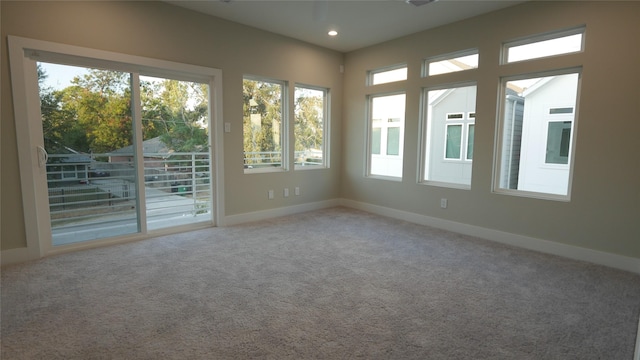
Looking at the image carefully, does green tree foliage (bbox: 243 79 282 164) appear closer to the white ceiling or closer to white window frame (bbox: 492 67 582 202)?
the white ceiling

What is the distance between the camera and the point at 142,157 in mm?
3678

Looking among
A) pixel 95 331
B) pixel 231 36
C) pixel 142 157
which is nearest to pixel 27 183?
pixel 142 157

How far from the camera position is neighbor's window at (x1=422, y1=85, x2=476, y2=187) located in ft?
13.8

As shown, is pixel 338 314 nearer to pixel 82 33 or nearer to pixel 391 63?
pixel 82 33

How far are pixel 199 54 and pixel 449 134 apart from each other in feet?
11.6

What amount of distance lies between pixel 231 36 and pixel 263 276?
3.25 m

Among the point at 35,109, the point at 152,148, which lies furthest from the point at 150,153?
the point at 35,109

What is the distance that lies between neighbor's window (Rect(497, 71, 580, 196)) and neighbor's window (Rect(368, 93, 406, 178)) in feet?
4.97

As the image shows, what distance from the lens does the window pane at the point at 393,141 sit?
5.07m

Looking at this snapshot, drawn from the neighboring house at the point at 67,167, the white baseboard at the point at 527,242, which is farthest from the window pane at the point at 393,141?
the neighboring house at the point at 67,167

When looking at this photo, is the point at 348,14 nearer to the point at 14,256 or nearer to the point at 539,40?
the point at 539,40

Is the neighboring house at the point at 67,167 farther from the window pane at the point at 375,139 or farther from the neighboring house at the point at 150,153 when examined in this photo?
the window pane at the point at 375,139

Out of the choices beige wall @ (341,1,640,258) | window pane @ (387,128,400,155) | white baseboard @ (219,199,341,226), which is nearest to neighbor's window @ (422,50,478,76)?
beige wall @ (341,1,640,258)

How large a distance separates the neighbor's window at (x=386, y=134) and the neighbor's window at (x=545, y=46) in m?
1.55
